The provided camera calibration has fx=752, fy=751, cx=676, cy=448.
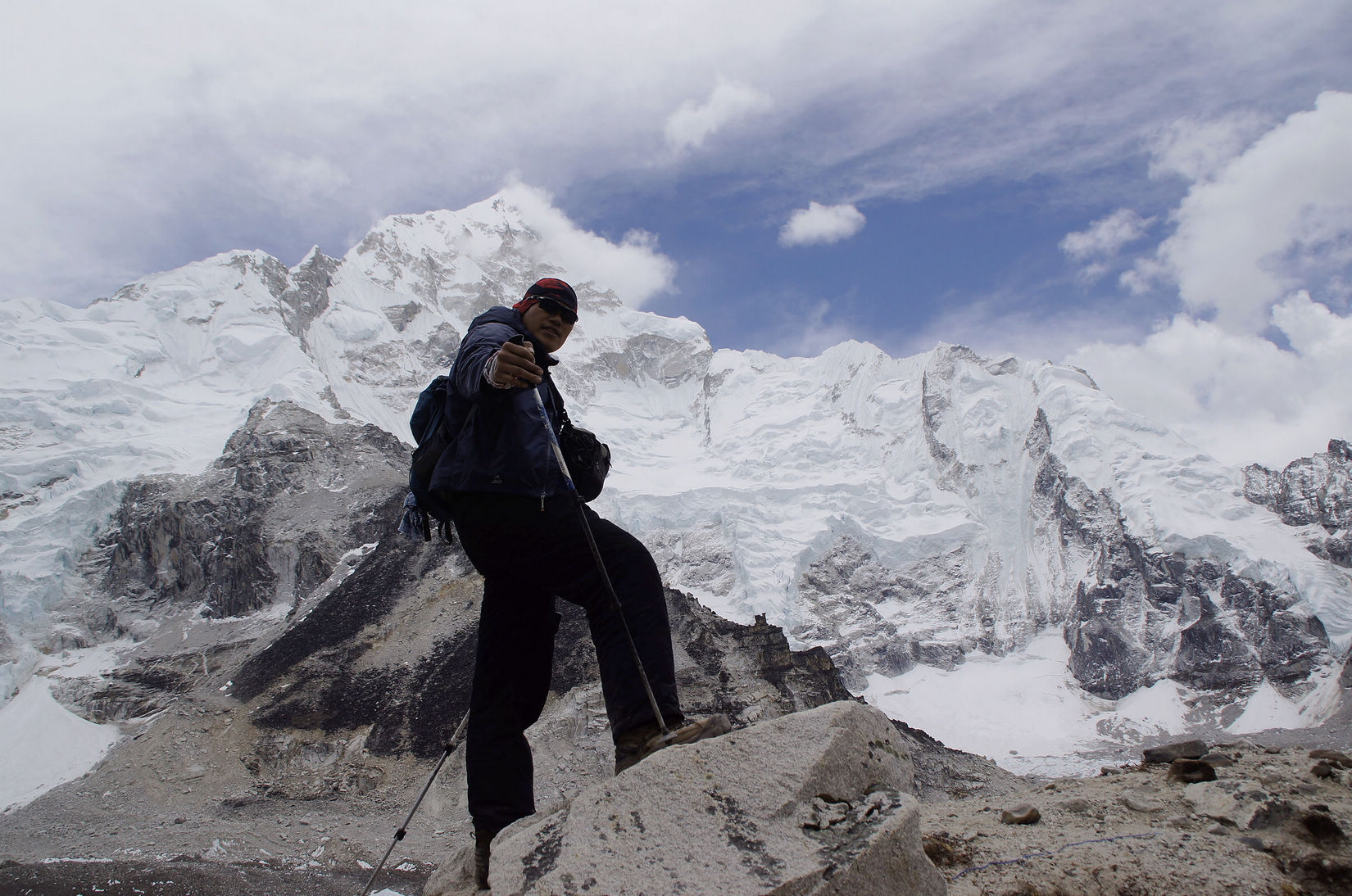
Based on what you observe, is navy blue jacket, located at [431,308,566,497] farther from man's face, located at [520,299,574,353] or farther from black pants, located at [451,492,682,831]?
man's face, located at [520,299,574,353]

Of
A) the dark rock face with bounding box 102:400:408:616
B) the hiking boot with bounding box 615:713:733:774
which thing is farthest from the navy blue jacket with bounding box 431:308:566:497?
the dark rock face with bounding box 102:400:408:616

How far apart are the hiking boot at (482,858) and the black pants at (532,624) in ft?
0.16

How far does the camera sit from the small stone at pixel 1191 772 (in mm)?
3744

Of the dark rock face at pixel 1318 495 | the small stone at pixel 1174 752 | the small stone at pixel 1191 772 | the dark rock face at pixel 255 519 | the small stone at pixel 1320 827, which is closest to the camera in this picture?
the small stone at pixel 1320 827

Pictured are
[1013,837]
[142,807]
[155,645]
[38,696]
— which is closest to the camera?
[1013,837]

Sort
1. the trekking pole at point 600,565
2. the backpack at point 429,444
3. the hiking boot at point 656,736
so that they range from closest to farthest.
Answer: the hiking boot at point 656,736 → the trekking pole at point 600,565 → the backpack at point 429,444

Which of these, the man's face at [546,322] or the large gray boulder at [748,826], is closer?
the large gray boulder at [748,826]

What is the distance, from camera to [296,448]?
5969 cm

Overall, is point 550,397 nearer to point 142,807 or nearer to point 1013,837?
point 1013,837

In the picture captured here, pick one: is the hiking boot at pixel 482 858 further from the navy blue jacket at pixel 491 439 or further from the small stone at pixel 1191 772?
the small stone at pixel 1191 772

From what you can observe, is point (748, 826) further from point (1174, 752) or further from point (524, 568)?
point (1174, 752)

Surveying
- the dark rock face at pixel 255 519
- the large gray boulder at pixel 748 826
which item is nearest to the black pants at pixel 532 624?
the large gray boulder at pixel 748 826


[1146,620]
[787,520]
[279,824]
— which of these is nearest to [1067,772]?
[1146,620]

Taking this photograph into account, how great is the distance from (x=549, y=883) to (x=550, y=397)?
1.84m
